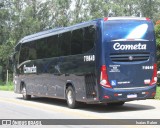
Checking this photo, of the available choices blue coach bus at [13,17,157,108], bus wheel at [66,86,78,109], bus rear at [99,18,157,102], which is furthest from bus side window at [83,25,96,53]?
bus wheel at [66,86,78,109]

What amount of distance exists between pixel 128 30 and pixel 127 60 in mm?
1091

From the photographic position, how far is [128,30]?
53.0 ft

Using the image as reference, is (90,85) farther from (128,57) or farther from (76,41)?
(76,41)

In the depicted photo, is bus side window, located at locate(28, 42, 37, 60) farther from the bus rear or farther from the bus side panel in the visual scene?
the bus rear

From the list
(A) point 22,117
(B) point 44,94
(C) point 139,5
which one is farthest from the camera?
(C) point 139,5

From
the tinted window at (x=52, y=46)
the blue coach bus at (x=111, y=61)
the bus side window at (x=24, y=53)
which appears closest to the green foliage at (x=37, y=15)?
the bus side window at (x=24, y=53)

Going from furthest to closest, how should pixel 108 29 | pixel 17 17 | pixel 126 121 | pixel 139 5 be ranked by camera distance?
pixel 139 5 < pixel 17 17 < pixel 108 29 < pixel 126 121

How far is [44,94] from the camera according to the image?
2111 cm

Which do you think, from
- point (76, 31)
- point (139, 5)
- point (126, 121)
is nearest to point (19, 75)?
point (76, 31)

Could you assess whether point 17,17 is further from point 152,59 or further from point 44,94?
point 152,59

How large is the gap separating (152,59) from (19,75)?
10402mm

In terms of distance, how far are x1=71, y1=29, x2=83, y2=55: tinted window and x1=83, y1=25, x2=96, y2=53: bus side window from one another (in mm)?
375

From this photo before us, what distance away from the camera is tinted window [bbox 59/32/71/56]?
1832 cm

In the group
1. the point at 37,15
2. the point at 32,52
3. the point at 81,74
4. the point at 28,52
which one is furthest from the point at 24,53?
the point at 37,15
